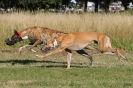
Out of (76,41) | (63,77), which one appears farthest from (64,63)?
(63,77)

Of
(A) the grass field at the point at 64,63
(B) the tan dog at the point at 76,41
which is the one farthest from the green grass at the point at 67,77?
(B) the tan dog at the point at 76,41

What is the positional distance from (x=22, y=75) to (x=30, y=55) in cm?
629

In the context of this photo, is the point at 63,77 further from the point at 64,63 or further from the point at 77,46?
the point at 64,63

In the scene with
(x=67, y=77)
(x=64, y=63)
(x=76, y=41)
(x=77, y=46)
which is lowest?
(x=64, y=63)

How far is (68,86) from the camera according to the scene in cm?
960

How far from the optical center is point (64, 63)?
1536 centimetres

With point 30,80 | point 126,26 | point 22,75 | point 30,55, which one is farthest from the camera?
point 126,26

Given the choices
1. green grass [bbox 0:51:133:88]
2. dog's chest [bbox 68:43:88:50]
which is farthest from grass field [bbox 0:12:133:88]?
dog's chest [bbox 68:43:88:50]

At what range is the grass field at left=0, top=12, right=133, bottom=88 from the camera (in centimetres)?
1016

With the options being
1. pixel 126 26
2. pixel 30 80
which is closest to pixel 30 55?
pixel 126 26

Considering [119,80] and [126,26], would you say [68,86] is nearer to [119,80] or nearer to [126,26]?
[119,80]

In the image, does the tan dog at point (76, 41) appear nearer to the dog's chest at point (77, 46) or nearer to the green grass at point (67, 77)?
the dog's chest at point (77, 46)

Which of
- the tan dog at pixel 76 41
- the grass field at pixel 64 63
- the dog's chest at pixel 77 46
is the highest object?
the tan dog at pixel 76 41

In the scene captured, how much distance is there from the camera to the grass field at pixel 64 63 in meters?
10.2
